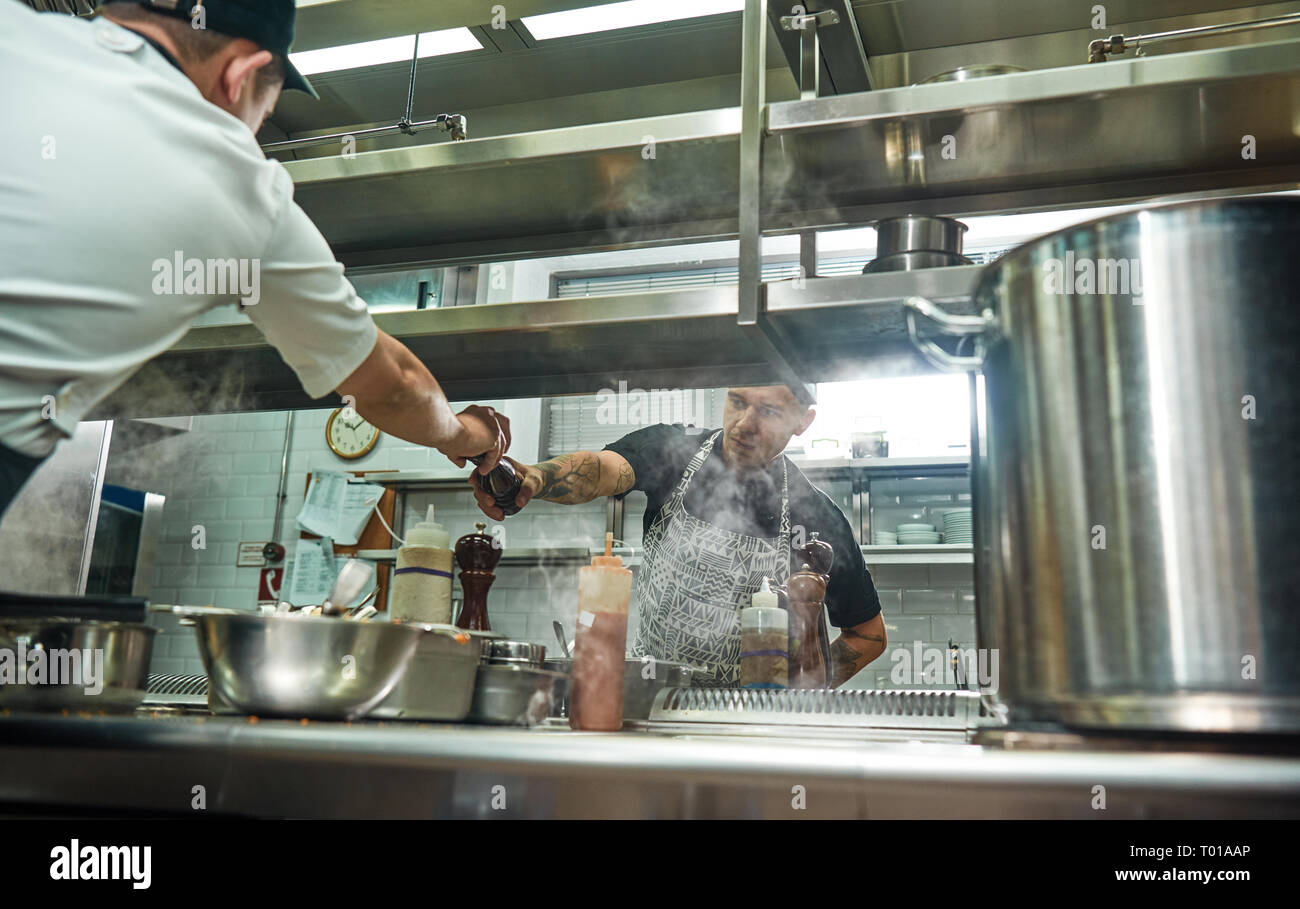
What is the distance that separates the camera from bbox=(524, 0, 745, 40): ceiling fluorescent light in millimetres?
2982

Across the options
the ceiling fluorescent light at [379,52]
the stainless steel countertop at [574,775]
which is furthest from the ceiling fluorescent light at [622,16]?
the stainless steel countertop at [574,775]

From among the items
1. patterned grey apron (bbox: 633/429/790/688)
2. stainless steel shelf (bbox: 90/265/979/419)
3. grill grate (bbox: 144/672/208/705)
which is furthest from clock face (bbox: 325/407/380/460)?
grill grate (bbox: 144/672/208/705)

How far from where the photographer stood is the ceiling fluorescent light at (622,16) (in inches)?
117

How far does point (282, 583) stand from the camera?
4.89m

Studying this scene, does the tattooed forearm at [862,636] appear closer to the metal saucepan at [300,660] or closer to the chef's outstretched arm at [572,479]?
the chef's outstretched arm at [572,479]

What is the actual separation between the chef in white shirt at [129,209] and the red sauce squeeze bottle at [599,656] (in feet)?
1.63

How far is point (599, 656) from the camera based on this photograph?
4.26 feet

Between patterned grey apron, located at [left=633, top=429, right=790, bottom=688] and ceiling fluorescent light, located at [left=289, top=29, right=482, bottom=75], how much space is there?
1683 mm

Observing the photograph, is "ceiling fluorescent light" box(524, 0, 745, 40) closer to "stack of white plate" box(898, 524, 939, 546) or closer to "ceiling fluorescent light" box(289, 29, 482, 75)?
"ceiling fluorescent light" box(289, 29, 482, 75)

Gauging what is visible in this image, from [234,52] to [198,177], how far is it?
0.82ft

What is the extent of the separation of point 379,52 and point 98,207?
8.38ft
